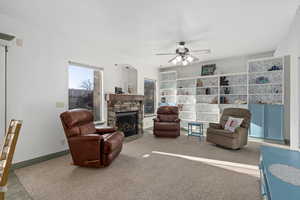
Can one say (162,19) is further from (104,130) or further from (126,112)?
(126,112)

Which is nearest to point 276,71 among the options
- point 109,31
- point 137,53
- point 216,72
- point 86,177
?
point 216,72

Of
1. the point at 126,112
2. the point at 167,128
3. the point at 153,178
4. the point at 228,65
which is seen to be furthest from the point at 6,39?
the point at 228,65

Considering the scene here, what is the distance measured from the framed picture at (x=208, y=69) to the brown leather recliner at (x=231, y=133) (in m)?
2.04

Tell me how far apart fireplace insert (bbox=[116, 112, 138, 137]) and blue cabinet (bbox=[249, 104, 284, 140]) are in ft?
12.5

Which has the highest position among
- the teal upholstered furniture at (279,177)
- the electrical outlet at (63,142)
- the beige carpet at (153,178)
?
the teal upholstered furniture at (279,177)

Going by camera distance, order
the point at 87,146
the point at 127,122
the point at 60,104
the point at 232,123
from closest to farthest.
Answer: the point at 87,146
the point at 60,104
the point at 232,123
the point at 127,122

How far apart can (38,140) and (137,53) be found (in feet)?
11.8

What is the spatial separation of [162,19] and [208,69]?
3826mm

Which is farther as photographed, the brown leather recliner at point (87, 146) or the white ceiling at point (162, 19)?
the brown leather recliner at point (87, 146)

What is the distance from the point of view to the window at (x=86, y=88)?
382cm

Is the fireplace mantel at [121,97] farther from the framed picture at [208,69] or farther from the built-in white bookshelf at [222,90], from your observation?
the framed picture at [208,69]

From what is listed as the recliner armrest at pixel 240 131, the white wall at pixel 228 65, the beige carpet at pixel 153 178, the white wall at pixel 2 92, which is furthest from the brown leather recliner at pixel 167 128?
the white wall at pixel 2 92

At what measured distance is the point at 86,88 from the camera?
164 inches

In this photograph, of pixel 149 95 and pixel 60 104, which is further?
pixel 149 95
